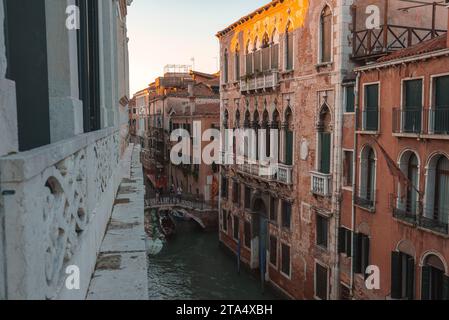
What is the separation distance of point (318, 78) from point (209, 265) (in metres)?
14.2

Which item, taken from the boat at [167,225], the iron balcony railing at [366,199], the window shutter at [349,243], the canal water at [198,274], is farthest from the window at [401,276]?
the boat at [167,225]

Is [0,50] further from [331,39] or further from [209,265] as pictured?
[209,265]

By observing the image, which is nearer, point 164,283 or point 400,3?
point 400,3

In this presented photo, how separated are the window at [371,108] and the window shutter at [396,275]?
381cm

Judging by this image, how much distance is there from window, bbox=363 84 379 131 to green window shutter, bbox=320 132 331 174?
2234 millimetres

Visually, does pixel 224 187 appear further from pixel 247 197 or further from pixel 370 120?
pixel 370 120

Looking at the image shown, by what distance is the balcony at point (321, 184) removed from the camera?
16.0 metres

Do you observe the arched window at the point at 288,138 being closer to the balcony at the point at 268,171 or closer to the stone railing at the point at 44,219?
the balcony at the point at 268,171

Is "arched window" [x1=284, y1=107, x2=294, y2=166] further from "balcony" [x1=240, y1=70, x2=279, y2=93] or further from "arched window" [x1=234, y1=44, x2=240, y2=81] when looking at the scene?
"arched window" [x1=234, y1=44, x2=240, y2=81]

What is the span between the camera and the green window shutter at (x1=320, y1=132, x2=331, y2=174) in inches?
632

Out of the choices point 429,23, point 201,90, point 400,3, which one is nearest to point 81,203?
point 400,3

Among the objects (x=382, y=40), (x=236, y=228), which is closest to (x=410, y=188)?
(x=382, y=40)

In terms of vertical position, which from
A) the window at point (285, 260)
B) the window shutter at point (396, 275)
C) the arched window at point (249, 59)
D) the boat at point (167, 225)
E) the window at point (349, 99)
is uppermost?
the arched window at point (249, 59)

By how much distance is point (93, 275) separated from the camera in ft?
11.1
